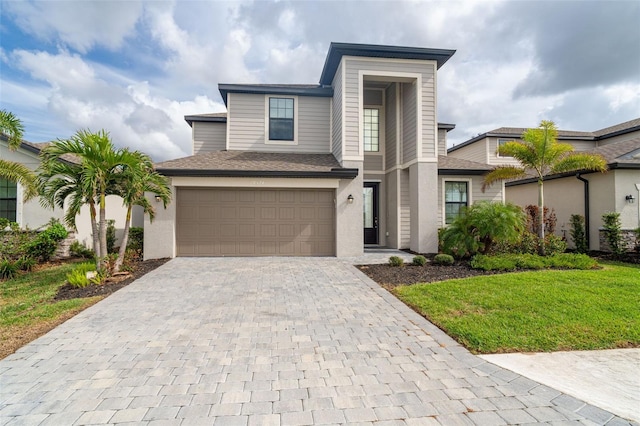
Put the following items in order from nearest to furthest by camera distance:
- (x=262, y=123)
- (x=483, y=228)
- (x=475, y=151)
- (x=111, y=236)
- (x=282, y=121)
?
(x=483, y=228)
(x=111, y=236)
(x=262, y=123)
(x=282, y=121)
(x=475, y=151)

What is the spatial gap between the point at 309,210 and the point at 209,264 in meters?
3.67

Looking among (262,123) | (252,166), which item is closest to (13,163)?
(252,166)

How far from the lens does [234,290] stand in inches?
247

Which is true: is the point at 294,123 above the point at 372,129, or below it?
above

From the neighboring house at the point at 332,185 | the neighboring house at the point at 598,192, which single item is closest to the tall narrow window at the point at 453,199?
the neighboring house at the point at 332,185

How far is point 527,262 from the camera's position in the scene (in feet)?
26.5

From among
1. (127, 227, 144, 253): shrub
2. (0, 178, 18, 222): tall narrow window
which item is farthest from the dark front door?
(0, 178, 18, 222): tall narrow window

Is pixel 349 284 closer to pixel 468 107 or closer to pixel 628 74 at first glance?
pixel 628 74

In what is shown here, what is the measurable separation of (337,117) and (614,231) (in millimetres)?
10423

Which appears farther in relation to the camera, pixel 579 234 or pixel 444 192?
pixel 444 192

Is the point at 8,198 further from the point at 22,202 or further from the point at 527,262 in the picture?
the point at 527,262

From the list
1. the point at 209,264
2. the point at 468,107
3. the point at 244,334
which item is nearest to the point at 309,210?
the point at 209,264

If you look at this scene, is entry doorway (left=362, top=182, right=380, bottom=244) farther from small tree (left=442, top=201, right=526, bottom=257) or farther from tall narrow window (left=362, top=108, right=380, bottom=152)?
small tree (left=442, top=201, right=526, bottom=257)

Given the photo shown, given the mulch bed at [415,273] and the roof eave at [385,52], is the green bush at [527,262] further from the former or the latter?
the roof eave at [385,52]
